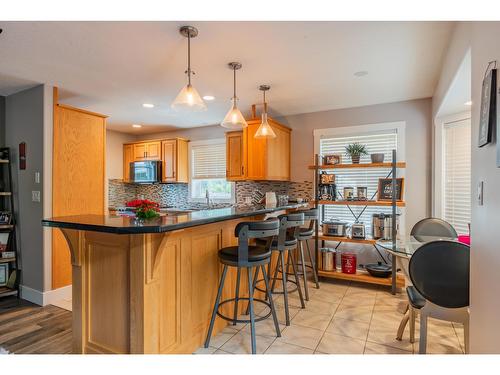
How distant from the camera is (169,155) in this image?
17.3ft

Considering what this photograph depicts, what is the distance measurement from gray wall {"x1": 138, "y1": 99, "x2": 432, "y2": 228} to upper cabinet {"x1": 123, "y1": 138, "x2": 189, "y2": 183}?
7.37 ft

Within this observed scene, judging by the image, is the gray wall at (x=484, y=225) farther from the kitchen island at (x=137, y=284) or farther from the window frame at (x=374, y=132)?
the window frame at (x=374, y=132)

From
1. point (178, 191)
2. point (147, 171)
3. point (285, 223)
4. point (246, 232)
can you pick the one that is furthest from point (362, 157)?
point (147, 171)

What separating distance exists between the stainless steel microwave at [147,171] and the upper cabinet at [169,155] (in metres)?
0.13

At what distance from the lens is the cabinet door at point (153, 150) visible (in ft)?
17.7

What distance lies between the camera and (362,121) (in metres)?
3.95

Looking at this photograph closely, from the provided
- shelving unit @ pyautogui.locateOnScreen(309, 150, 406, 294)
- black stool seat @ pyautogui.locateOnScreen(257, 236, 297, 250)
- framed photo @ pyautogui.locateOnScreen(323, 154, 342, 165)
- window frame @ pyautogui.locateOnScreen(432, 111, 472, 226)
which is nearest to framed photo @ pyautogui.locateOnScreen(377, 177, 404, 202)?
shelving unit @ pyautogui.locateOnScreen(309, 150, 406, 294)

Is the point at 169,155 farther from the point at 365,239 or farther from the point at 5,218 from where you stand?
the point at 365,239

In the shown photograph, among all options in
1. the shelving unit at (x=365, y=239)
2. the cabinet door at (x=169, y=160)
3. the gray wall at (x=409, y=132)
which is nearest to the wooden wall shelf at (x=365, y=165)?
the shelving unit at (x=365, y=239)

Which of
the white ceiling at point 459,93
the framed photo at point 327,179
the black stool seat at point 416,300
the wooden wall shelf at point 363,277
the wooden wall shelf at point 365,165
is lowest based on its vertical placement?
the wooden wall shelf at point 363,277

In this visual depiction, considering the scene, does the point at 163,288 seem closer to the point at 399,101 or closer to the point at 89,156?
the point at 89,156

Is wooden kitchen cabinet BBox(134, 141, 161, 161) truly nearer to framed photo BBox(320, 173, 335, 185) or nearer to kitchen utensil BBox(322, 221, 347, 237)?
framed photo BBox(320, 173, 335, 185)
